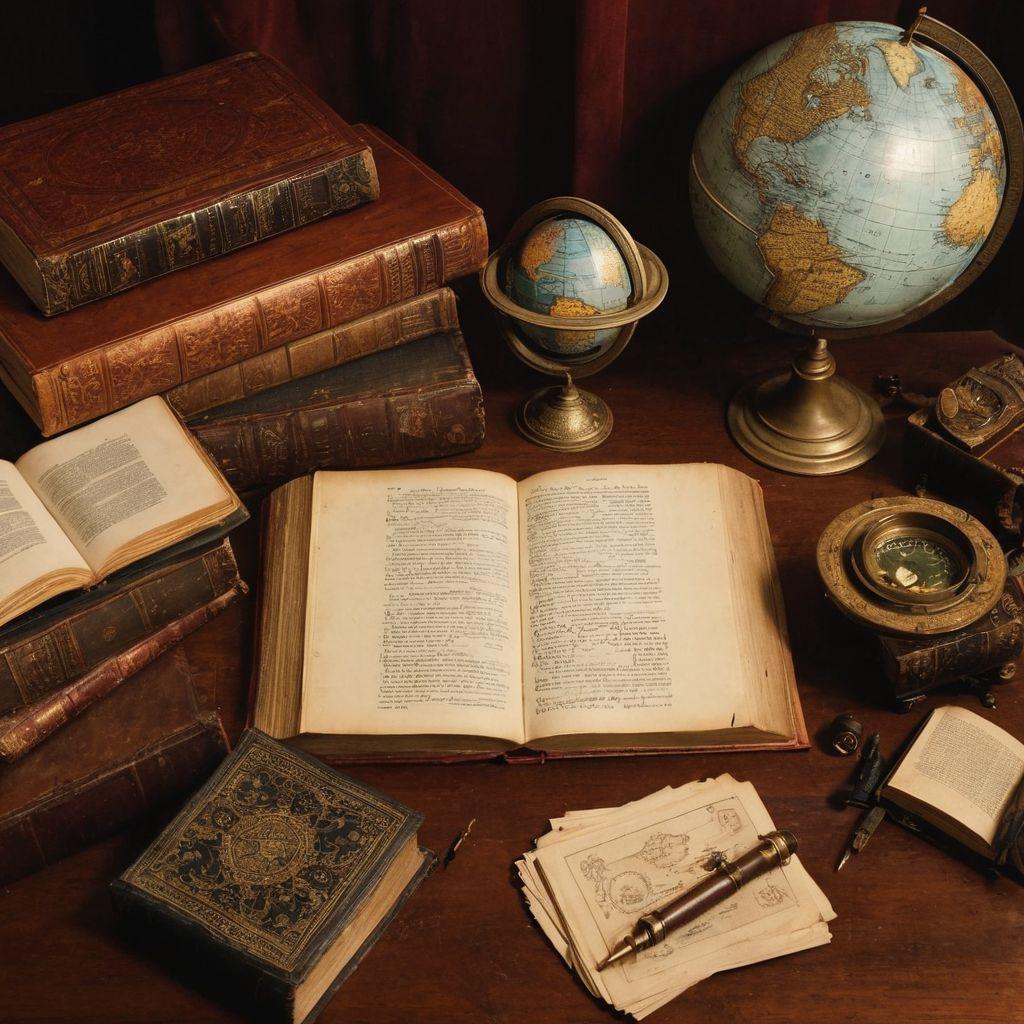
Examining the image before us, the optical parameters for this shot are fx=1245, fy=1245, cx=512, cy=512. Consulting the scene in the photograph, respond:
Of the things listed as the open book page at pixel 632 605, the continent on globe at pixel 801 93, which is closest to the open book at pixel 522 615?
the open book page at pixel 632 605

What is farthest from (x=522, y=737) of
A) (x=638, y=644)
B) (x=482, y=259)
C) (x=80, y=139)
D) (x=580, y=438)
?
(x=80, y=139)

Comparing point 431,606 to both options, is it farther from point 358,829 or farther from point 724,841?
point 724,841

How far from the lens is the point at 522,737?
1.56 metres

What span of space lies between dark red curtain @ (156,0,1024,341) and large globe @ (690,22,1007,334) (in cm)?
26

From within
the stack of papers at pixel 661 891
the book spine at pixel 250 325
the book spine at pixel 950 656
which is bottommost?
the stack of papers at pixel 661 891

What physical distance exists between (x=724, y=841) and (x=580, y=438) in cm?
72

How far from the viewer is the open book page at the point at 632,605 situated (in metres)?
1.57

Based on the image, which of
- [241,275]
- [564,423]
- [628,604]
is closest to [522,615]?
[628,604]

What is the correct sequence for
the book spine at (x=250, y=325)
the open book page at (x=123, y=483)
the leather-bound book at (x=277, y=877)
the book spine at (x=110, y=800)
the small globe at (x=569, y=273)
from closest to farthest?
1. the leather-bound book at (x=277, y=877)
2. the book spine at (x=110, y=800)
3. the open book page at (x=123, y=483)
4. the book spine at (x=250, y=325)
5. the small globe at (x=569, y=273)

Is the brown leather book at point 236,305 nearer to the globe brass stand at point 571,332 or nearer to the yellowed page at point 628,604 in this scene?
the globe brass stand at point 571,332

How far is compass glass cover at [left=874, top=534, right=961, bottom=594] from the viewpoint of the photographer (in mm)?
1603

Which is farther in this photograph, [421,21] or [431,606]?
[421,21]

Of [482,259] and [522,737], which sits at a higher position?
[482,259]

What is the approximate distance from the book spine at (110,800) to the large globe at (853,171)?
3.27 feet
